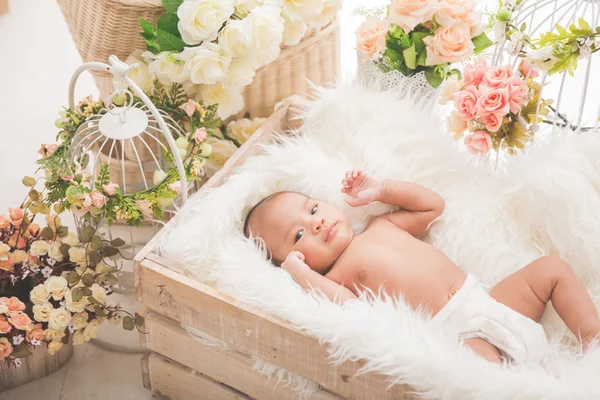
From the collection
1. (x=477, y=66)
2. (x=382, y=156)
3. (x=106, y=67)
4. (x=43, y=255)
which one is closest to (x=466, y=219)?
(x=382, y=156)

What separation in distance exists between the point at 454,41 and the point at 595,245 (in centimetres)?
56

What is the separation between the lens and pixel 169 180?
1.33 m

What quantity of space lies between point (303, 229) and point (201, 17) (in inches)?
20.8

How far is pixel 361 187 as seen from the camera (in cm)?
137

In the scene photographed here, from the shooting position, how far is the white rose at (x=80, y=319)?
1314mm

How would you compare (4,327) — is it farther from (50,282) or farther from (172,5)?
(172,5)

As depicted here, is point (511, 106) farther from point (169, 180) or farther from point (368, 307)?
point (169, 180)

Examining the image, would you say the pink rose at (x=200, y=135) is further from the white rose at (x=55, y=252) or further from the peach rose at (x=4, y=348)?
the peach rose at (x=4, y=348)

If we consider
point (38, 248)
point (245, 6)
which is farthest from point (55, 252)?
point (245, 6)

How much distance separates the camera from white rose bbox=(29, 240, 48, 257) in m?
1.31

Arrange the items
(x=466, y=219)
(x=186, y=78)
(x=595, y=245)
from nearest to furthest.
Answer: (x=595, y=245)
(x=466, y=219)
(x=186, y=78)

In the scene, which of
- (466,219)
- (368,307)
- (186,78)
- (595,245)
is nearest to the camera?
(368,307)

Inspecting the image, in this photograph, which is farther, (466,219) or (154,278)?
(466,219)

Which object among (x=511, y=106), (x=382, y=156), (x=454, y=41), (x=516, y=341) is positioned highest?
(x=454, y=41)
